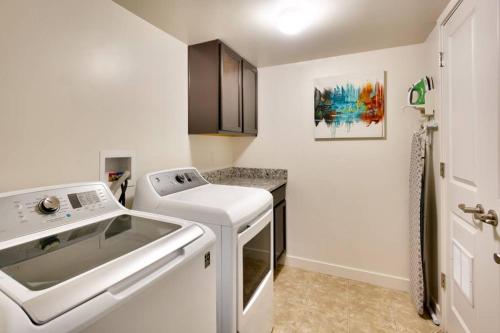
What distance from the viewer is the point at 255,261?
4.68 feet

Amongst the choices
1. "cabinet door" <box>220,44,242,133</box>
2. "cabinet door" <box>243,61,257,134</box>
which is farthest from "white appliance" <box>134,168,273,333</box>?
"cabinet door" <box>243,61,257,134</box>

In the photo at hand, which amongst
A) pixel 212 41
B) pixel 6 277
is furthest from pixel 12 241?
pixel 212 41

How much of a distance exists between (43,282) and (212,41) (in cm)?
198

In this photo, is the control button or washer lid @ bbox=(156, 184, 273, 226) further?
the control button

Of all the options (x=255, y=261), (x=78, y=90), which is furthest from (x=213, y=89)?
(x=255, y=261)

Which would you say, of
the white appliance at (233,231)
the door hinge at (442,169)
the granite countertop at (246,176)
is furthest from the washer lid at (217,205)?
the door hinge at (442,169)

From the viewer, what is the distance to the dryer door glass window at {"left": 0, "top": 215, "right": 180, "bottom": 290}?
640 mm

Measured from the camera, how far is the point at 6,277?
1.98ft

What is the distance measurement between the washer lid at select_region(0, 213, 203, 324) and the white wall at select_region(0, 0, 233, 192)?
1.56 ft

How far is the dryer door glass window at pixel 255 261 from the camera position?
4.30 feet

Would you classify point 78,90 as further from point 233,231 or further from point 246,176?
point 246,176

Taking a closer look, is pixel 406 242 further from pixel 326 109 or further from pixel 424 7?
pixel 424 7

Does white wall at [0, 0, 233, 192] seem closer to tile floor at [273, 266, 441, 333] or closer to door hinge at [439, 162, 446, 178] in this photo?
tile floor at [273, 266, 441, 333]

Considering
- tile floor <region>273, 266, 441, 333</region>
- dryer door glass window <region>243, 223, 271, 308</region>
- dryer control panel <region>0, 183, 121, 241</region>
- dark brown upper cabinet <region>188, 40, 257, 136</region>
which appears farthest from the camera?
dark brown upper cabinet <region>188, 40, 257, 136</region>
